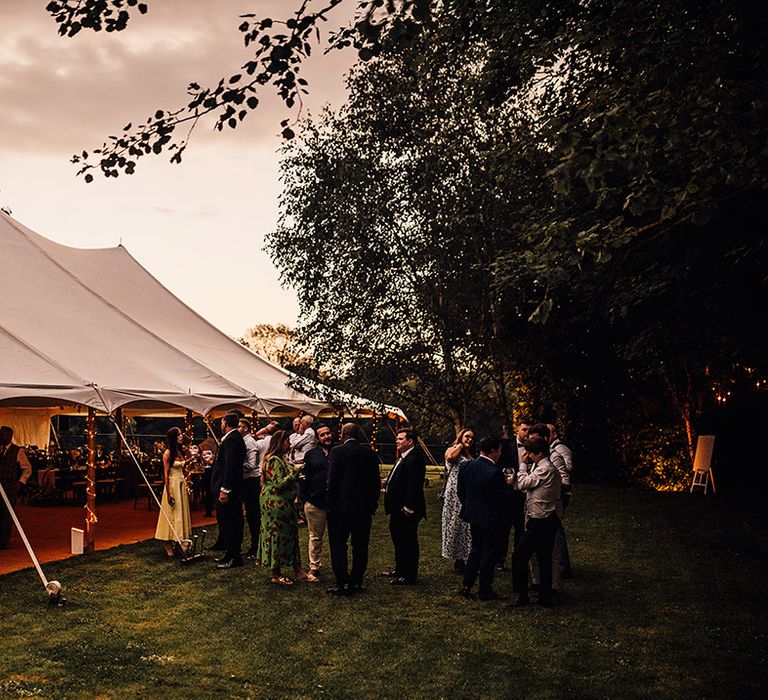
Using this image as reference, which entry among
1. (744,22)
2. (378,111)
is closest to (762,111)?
(744,22)

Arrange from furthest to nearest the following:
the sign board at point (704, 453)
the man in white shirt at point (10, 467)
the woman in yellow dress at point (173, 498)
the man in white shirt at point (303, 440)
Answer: the sign board at point (704, 453), the man in white shirt at point (303, 440), the man in white shirt at point (10, 467), the woman in yellow dress at point (173, 498)

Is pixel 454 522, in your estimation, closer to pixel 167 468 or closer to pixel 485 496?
pixel 485 496

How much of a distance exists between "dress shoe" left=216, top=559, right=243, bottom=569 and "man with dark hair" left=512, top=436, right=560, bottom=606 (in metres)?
3.59

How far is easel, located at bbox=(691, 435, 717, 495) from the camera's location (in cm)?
2109

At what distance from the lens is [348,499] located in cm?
882

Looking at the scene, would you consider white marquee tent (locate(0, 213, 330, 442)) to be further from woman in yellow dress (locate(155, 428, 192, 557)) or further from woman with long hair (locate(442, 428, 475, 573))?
woman with long hair (locate(442, 428, 475, 573))

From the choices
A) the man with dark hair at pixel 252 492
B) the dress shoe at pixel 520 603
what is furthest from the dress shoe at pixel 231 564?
the dress shoe at pixel 520 603

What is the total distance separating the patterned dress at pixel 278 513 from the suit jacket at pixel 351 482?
616 mm

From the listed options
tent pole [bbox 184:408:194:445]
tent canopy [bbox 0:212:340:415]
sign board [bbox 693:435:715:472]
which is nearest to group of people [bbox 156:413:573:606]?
tent canopy [bbox 0:212:340:415]

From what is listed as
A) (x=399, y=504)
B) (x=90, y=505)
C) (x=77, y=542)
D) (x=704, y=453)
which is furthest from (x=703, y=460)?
(x=77, y=542)

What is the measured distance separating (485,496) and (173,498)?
4411 mm

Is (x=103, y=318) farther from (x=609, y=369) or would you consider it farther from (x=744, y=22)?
(x=609, y=369)

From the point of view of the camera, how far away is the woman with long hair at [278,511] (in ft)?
30.6

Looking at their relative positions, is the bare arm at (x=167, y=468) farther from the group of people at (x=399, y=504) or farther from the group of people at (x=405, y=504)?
the group of people at (x=405, y=504)
